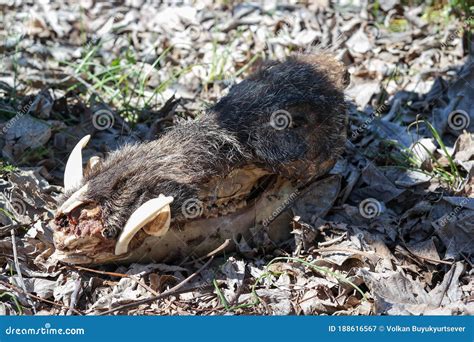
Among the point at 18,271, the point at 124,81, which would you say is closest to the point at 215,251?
the point at 18,271

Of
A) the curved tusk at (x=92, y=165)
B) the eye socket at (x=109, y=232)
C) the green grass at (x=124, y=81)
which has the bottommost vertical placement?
the eye socket at (x=109, y=232)

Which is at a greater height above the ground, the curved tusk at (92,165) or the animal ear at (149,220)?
the curved tusk at (92,165)

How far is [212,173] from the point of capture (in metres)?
4.77

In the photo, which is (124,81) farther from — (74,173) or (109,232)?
(109,232)

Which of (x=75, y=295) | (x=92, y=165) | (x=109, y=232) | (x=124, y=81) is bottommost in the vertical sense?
(x=75, y=295)

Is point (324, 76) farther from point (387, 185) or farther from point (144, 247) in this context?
point (144, 247)

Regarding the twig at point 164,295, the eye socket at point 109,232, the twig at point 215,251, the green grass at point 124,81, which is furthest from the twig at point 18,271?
the green grass at point 124,81

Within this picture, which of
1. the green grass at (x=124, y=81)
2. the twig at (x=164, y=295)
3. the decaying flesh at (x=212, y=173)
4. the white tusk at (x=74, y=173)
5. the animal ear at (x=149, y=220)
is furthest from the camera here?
the green grass at (x=124, y=81)

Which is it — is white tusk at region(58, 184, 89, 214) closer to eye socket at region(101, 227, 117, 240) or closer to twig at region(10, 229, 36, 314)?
eye socket at region(101, 227, 117, 240)

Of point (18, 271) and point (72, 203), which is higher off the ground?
point (72, 203)

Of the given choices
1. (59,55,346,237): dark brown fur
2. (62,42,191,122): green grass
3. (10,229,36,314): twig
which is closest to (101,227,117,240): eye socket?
(59,55,346,237): dark brown fur

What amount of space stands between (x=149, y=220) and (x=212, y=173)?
630 mm

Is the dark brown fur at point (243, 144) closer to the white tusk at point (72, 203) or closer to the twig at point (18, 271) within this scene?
the white tusk at point (72, 203)

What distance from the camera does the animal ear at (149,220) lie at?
432cm
